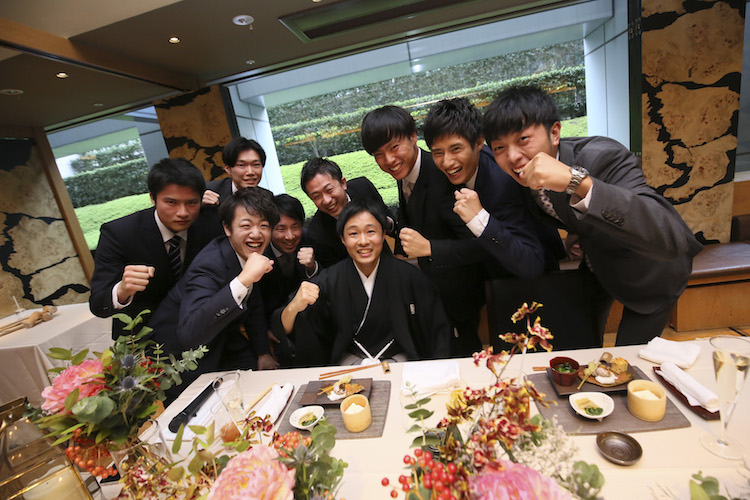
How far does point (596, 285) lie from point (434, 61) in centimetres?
350

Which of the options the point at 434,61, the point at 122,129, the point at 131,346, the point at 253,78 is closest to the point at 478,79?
the point at 434,61

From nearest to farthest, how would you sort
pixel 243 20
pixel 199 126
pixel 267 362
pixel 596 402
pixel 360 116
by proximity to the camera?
1. pixel 596 402
2. pixel 267 362
3. pixel 243 20
4. pixel 199 126
5. pixel 360 116

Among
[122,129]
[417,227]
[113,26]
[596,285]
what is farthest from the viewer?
[122,129]

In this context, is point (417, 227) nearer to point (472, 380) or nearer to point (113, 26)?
point (472, 380)

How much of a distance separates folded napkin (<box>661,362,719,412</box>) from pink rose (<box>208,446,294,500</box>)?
3.78 feet

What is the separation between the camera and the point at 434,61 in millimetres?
4293

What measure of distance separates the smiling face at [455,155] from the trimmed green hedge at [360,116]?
294cm

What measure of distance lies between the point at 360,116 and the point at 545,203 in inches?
143

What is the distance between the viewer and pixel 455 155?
1.80m

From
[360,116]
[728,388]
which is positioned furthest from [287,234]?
[360,116]

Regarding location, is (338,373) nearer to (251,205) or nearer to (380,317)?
(380,317)

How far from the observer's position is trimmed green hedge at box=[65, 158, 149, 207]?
18.4ft

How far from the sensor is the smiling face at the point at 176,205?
1.96 metres

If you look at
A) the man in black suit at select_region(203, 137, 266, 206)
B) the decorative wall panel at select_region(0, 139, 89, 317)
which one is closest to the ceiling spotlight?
the man in black suit at select_region(203, 137, 266, 206)
